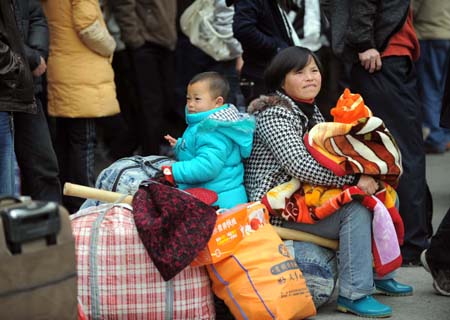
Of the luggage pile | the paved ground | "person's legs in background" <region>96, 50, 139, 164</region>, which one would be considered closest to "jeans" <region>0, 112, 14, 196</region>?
the luggage pile

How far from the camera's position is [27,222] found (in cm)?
340

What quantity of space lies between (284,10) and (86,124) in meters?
1.49

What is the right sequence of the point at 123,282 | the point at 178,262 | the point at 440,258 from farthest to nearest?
the point at 440,258, the point at 123,282, the point at 178,262

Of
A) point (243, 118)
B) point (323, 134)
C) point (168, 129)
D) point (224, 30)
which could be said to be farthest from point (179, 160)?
point (168, 129)

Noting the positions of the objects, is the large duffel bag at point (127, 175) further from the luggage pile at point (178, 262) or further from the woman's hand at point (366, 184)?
the woman's hand at point (366, 184)

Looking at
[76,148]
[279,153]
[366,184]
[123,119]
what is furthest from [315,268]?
[123,119]

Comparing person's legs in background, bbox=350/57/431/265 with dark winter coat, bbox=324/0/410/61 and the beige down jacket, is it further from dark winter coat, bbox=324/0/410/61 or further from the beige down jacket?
the beige down jacket

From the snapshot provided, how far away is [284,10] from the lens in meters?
6.18

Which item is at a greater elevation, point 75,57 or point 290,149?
point 290,149

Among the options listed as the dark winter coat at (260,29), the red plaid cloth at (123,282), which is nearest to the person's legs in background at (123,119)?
the dark winter coat at (260,29)

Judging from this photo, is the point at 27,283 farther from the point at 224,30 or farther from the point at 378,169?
the point at 224,30

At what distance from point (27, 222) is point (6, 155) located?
5.38ft

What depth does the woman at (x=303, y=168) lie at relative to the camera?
4621mm

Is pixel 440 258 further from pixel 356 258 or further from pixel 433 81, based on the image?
pixel 433 81
